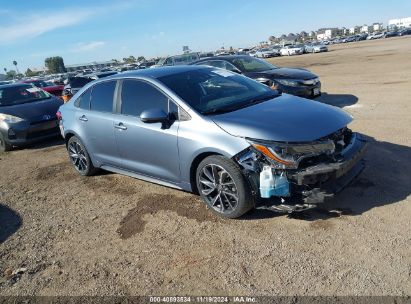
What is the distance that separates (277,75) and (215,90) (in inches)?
215

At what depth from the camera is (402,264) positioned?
323 centimetres

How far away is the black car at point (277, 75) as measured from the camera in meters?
9.69

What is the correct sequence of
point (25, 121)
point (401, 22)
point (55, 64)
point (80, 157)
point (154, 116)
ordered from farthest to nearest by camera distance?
1. point (401, 22)
2. point (55, 64)
3. point (25, 121)
4. point (80, 157)
5. point (154, 116)

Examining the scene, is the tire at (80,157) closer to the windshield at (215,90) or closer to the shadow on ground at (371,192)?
the windshield at (215,90)

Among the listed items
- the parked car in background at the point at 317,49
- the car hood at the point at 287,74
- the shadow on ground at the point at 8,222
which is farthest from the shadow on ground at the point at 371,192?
the parked car in background at the point at 317,49

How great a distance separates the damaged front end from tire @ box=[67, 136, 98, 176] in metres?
3.25

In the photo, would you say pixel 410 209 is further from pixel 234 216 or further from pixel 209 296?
pixel 209 296

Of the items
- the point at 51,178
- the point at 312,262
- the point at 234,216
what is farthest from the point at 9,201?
the point at 312,262

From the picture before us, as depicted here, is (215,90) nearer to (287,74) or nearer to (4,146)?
(287,74)

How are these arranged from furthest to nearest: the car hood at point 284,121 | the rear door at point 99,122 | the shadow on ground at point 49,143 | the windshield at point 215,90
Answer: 1. the shadow on ground at point 49,143
2. the rear door at point 99,122
3. the windshield at point 215,90
4. the car hood at point 284,121

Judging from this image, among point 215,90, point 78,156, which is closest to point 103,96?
point 78,156

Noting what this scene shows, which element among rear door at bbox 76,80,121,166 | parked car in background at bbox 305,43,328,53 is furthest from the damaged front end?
parked car in background at bbox 305,43,328,53

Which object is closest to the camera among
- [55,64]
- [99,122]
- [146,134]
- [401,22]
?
[146,134]

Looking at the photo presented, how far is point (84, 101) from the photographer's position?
6223 millimetres
